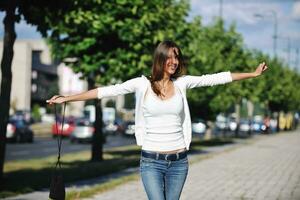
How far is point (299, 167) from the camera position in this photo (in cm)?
1925

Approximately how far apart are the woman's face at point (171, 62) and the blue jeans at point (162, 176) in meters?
0.67

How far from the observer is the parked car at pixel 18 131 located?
123ft

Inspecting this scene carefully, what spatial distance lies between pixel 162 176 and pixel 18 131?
33810 mm

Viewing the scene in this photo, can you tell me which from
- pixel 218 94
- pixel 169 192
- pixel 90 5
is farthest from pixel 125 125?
pixel 169 192

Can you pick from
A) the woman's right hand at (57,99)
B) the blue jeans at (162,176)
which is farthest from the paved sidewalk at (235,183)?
the blue jeans at (162,176)

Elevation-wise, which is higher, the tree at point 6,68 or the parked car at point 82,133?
the tree at point 6,68

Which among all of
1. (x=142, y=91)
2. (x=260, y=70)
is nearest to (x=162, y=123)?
(x=142, y=91)

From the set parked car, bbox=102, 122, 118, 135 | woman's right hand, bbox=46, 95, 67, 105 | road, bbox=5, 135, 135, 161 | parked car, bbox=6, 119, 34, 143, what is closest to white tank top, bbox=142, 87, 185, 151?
woman's right hand, bbox=46, 95, 67, 105

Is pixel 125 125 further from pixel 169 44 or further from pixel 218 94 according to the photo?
pixel 169 44

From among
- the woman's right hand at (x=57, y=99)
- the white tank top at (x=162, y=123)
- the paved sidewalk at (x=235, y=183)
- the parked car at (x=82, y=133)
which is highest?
the woman's right hand at (x=57, y=99)

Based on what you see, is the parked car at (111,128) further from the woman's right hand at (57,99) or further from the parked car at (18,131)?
the woman's right hand at (57,99)

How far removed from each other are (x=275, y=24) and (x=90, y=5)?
5341 centimetres

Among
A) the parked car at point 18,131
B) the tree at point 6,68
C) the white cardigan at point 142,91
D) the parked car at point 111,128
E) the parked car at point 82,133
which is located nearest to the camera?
the white cardigan at point 142,91

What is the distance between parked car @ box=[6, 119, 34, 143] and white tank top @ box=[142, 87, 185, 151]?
33285 mm
